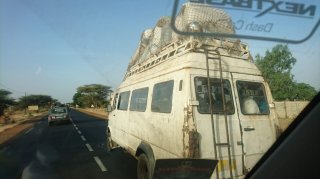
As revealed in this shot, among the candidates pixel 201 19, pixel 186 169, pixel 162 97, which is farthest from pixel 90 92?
pixel 201 19

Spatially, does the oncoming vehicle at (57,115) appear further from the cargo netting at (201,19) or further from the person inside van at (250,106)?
the cargo netting at (201,19)

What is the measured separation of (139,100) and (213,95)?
2742mm

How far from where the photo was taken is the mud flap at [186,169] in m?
3.18

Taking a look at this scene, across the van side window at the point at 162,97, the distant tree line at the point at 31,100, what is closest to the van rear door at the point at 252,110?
the van side window at the point at 162,97

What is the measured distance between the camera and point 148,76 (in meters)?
5.75

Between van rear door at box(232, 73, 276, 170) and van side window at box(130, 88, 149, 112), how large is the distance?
2066 mm

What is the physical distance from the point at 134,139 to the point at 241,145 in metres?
3.10

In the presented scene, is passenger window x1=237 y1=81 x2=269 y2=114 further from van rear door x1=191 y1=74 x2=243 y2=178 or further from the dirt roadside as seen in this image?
the dirt roadside

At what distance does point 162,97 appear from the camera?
4852mm

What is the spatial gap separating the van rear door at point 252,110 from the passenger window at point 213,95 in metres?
0.15

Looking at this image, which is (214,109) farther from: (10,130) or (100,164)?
(10,130)

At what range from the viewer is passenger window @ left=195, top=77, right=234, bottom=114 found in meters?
3.74

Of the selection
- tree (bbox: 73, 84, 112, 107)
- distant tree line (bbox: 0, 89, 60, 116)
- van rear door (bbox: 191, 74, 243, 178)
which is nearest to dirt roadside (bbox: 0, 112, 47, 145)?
distant tree line (bbox: 0, 89, 60, 116)

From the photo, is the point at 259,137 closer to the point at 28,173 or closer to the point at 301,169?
the point at 301,169
